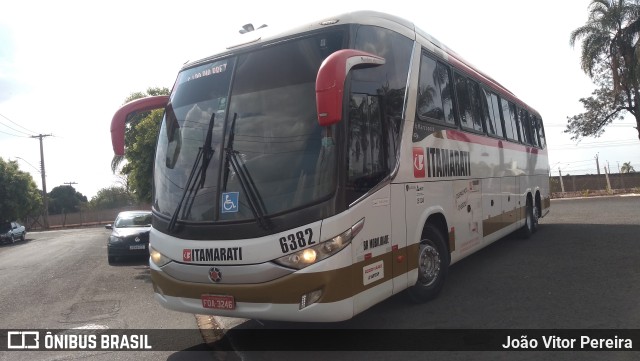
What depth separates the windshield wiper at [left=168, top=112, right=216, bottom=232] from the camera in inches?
203

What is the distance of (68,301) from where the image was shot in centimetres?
888

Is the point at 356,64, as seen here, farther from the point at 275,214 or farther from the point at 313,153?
the point at 275,214

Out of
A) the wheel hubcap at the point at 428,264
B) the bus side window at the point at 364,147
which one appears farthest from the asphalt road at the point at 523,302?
the bus side window at the point at 364,147

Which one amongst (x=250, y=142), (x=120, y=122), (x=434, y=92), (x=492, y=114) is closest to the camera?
(x=250, y=142)

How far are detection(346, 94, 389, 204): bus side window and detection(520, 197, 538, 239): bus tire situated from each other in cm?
748

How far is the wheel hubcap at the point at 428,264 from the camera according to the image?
6357mm

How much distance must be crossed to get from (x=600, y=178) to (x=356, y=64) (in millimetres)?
31883

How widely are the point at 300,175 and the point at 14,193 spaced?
3872 centimetres

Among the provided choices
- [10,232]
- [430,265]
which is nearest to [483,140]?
[430,265]

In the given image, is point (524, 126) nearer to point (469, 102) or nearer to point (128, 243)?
point (469, 102)

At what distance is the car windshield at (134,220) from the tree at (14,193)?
1009 inches

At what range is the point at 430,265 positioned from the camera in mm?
6539

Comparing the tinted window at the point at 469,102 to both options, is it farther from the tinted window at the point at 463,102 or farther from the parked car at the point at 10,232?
the parked car at the point at 10,232

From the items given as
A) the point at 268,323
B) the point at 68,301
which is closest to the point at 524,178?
the point at 268,323
